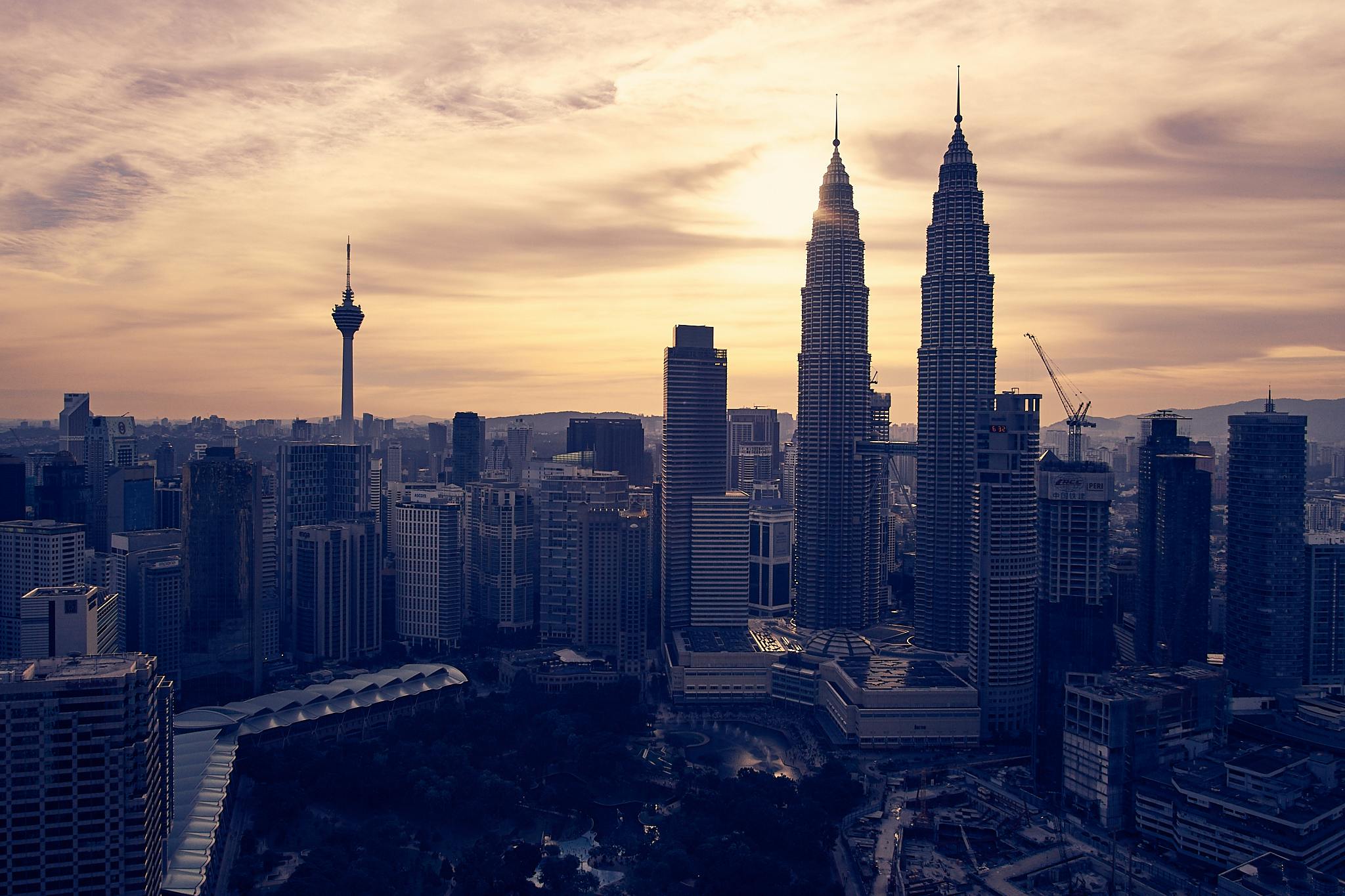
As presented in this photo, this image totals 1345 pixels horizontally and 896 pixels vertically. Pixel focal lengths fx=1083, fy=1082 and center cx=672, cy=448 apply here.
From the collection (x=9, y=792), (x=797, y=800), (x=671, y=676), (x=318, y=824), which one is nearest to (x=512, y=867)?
(x=318, y=824)

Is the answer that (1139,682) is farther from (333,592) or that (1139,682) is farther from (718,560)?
(333,592)

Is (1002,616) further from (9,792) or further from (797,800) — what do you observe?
(9,792)

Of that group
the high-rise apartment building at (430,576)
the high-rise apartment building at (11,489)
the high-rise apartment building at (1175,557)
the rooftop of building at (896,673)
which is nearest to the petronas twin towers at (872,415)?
the rooftop of building at (896,673)

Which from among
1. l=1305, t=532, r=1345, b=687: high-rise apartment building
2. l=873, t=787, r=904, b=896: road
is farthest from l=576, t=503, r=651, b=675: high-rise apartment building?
l=1305, t=532, r=1345, b=687: high-rise apartment building

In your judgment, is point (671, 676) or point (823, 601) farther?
point (823, 601)

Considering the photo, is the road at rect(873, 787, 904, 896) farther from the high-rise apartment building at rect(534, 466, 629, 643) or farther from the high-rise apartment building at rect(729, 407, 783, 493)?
the high-rise apartment building at rect(729, 407, 783, 493)

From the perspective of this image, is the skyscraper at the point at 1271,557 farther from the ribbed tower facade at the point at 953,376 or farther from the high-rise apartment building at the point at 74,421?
the high-rise apartment building at the point at 74,421
